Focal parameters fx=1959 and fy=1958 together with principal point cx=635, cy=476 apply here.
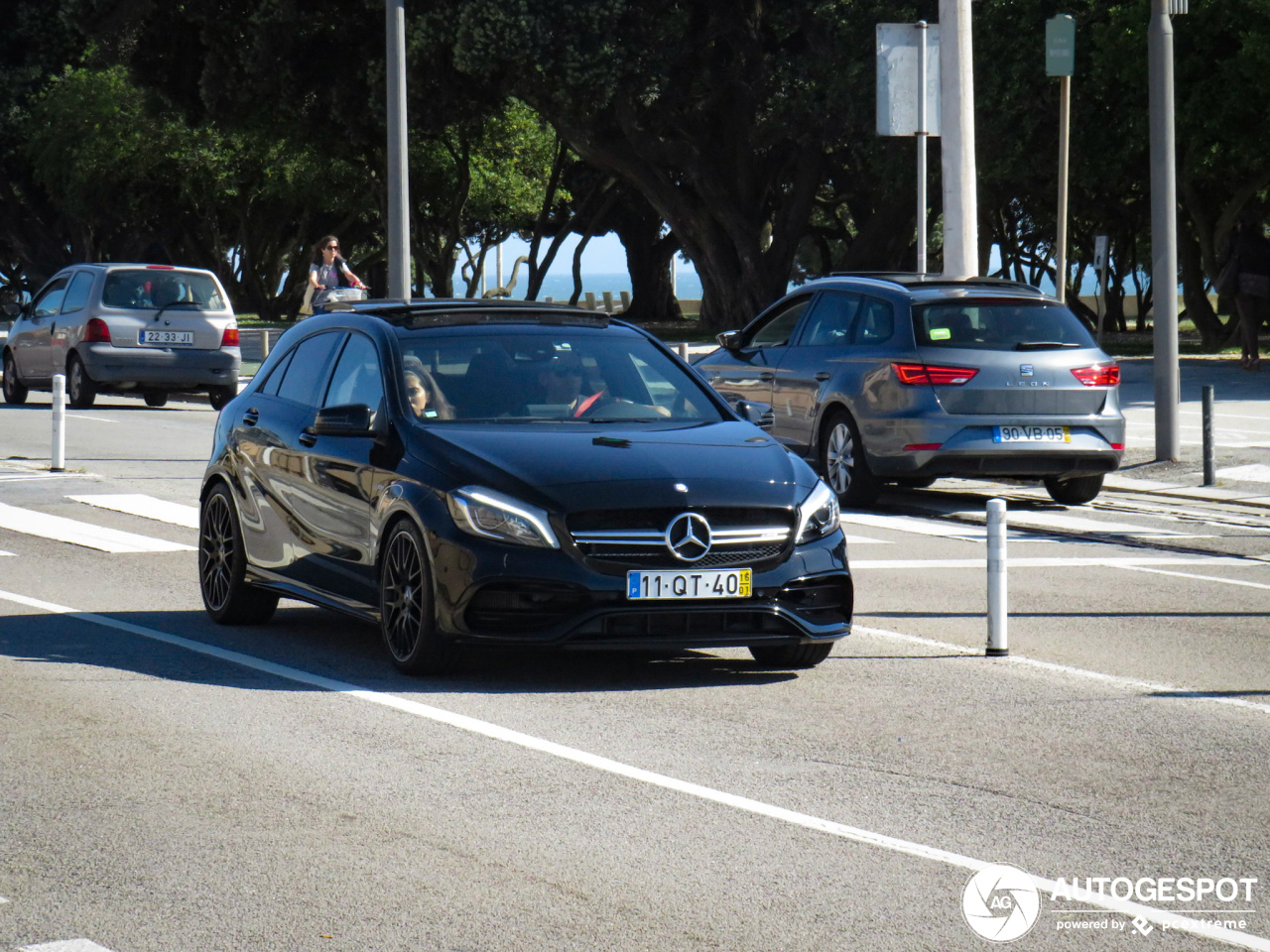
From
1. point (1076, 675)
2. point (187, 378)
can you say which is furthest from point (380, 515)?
point (187, 378)

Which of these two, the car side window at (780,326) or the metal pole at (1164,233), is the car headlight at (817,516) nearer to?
the car side window at (780,326)

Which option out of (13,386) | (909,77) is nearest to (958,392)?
(909,77)

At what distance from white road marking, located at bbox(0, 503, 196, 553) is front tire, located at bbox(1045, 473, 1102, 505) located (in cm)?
682

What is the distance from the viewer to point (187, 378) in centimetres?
2444

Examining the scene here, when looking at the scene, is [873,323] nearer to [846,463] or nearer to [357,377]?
[846,463]

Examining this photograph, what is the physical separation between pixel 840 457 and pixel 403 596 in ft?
24.6

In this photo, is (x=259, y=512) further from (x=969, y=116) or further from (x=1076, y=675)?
(x=969, y=116)

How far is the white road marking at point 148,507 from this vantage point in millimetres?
14000

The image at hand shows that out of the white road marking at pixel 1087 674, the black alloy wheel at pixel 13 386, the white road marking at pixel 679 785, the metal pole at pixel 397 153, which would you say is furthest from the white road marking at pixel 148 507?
the black alloy wheel at pixel 13 386

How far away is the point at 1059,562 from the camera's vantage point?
39.8ft

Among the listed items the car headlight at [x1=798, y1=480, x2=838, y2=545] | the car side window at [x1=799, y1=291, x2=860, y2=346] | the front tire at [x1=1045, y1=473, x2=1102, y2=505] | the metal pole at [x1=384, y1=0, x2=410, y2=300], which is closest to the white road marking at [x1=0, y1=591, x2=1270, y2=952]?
the car headlight at [x1=798, y1=480, x2=838, y2=545]

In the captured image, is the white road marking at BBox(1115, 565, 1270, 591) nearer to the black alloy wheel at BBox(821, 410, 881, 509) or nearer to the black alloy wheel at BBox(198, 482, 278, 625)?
the black alloy wheel at BBox(821, 410, 881, 509)

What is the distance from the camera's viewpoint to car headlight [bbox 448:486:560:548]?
25.0 feet

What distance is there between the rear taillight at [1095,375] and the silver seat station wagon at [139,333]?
42.6 feet
